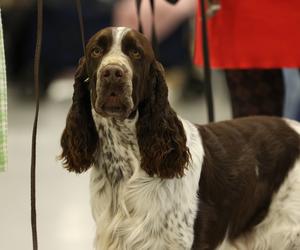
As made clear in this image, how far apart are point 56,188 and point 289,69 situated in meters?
1.42

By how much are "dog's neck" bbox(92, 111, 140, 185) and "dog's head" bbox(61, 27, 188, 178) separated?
25mm

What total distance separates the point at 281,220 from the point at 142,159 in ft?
2.09

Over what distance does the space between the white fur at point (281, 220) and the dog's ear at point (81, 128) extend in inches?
24.8

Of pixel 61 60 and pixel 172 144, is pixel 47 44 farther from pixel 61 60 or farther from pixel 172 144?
pixel 172 144

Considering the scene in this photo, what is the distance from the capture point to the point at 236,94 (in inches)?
128

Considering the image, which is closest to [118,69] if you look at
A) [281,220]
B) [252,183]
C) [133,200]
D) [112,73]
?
[112,73]

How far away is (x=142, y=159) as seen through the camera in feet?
6.64

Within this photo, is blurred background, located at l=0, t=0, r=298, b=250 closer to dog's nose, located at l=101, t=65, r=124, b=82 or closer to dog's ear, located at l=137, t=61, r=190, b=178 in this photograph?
dog's ear, located at l=137, t=61, r=190, b=178

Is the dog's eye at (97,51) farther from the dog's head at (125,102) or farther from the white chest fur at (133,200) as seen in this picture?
the white chest fur at (133,200)

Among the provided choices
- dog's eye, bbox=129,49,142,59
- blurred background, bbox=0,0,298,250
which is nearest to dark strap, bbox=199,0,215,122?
dog's eye, bbox=129,49,142,59

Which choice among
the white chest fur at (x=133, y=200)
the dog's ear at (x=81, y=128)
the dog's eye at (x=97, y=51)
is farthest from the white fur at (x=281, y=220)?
the dog's eye at (x=97, y=51)

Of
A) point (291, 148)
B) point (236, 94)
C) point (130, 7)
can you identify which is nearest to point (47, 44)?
point (130, 7)

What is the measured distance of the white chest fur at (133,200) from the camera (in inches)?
79.3

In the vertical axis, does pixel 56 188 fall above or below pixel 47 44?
below
